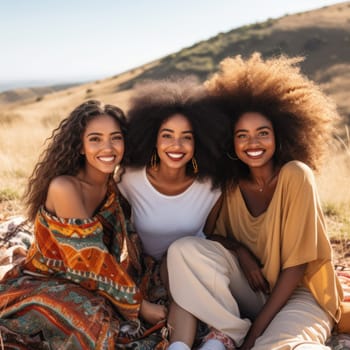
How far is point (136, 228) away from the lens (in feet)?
12.4

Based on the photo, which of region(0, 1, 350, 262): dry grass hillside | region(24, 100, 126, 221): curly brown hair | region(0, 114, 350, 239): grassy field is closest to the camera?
region(24, 100, 126, 221): curly brown hair

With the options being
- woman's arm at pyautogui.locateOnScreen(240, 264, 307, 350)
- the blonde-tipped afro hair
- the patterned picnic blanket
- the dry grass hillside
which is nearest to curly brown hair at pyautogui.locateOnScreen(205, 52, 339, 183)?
the blonde-tipped afro hair

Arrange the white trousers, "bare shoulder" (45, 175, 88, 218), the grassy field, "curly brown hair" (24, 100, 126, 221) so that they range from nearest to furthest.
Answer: the white trousers
"bare shoulder" (45, 175, 88, 218)
"curly brown hair" (24, 100, 126, 221)
the grassy field

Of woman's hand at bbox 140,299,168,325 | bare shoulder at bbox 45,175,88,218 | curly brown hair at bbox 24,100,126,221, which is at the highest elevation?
curly brown hair at bbox 24,100,126,221

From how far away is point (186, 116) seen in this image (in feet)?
11.9

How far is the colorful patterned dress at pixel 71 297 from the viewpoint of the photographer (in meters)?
3.04

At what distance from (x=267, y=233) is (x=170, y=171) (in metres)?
0.79

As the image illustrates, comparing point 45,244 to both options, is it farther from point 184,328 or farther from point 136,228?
point 184,328

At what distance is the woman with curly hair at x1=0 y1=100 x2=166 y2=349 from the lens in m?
3.08

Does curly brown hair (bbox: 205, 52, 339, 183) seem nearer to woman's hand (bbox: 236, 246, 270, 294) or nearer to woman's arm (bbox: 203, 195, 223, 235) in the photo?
woman's arm (bbox: 203, 195, 223, 235)

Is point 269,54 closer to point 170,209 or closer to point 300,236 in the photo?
point 170,209

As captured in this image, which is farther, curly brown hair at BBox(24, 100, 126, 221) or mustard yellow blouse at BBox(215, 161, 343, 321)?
curly brown hair at BBox(24, 100, 126, 221)

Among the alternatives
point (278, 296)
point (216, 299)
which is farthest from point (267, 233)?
point (216, 299)

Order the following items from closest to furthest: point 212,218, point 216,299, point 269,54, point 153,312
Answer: point 216,299 < point 153,312 < point 212,218 < point 269,54
